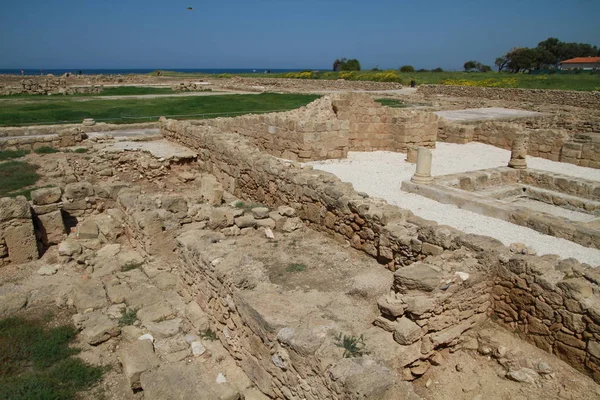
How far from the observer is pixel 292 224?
30.0 feet

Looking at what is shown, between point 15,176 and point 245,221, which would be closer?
point 245,221

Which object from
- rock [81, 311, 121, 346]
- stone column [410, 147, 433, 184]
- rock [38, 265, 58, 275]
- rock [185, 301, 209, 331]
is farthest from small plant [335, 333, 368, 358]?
stone column [410, 147, 433, 184]

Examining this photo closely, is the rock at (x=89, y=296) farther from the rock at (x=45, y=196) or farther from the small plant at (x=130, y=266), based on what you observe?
the rock at (x=45, y=196)

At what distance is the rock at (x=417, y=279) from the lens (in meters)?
5.32

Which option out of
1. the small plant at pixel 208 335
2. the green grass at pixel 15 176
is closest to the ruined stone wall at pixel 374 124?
the green grass at pixel 15 176

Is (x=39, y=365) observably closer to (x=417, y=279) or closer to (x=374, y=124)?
(x=417, y=279)

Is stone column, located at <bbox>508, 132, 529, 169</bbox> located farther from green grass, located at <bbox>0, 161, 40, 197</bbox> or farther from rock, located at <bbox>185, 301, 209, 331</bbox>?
green grass, located at <bbox>0, 161, 40, 197</bbox>

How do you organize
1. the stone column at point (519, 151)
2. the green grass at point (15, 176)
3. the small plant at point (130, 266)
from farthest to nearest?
the stone column at point (519, 151) < the green grass at point (15, 176) < the small plant at point (130, 266)

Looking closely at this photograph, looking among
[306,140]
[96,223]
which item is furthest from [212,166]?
[96,223]

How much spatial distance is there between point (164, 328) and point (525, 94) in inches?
1388

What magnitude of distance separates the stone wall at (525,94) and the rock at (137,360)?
3236 centimetres

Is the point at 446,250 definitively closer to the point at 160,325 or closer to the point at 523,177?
the point at 160,325

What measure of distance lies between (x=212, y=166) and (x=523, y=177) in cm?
961

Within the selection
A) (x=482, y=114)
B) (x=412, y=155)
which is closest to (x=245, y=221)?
(x=412, y=155)
